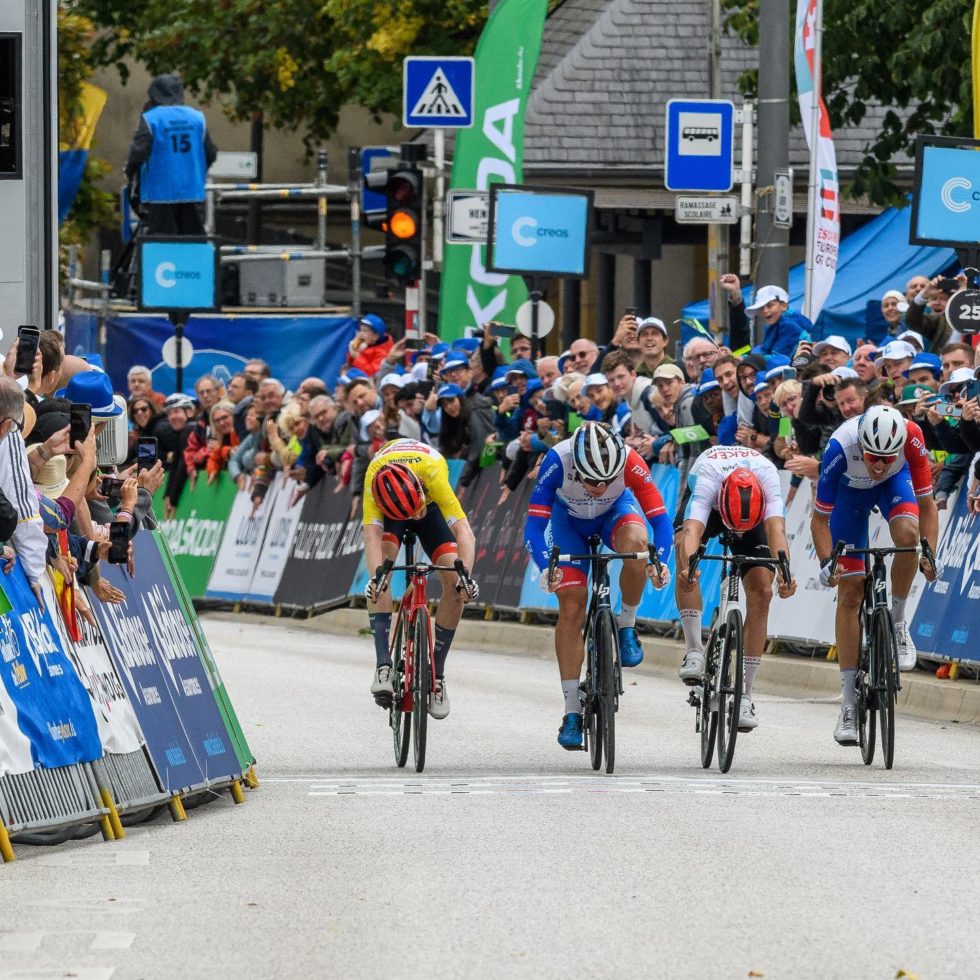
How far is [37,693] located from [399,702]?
3.35 metres

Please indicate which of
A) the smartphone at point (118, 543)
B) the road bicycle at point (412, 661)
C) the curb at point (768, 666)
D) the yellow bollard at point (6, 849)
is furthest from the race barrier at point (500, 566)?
the yellow bollard at point (6, 849)

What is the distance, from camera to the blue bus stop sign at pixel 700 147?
21.2 metres

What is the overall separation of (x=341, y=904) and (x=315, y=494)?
1795 centimetres

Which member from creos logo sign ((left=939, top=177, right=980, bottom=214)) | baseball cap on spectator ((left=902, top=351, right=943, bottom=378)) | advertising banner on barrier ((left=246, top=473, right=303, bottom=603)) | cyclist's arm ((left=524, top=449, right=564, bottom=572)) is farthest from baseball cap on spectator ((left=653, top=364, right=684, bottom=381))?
advertising banner on barrier ((left=246, top=473, right=303, bottom=603))

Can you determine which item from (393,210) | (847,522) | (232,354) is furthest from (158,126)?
(847,522)

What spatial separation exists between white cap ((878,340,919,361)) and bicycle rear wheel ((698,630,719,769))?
4724mm

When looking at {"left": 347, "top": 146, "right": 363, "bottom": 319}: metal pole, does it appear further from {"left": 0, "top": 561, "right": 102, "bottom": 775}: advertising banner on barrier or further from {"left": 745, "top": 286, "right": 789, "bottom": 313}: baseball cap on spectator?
{"left": 0, "top": 561, "right": 102, "bottom": 775}: advertising banner on barrier

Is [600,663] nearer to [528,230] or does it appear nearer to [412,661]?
[412,661]

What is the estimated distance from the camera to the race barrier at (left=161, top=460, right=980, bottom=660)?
17141 millimetres

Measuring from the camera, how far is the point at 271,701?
17.2 meters

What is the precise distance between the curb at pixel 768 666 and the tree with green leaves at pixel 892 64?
7760 millimetres

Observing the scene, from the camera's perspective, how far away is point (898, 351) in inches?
691

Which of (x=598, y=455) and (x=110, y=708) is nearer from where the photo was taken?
(x=110, y=708)

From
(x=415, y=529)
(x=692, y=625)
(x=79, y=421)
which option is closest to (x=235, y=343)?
(x=692, y=625)
